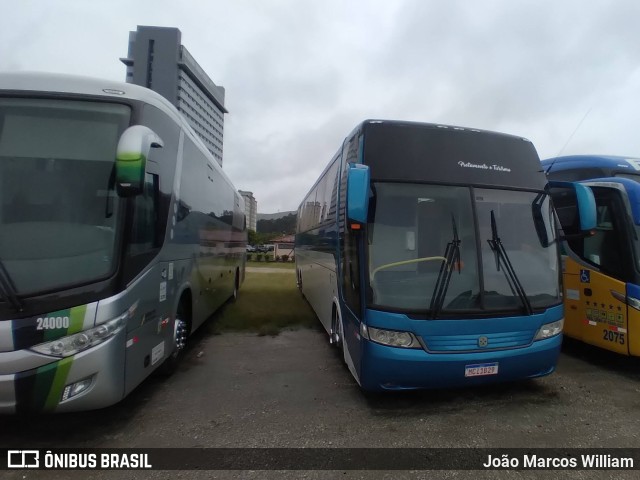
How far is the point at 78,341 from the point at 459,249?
11.9ft

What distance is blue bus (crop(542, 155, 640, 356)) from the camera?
4.89 meters

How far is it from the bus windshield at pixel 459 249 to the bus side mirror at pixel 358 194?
13.0 inches

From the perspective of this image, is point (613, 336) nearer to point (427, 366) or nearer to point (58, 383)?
point (427, 366)

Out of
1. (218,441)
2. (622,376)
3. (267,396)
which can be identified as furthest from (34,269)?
(622,376)

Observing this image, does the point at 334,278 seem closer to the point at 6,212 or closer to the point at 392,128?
the point at 392,128

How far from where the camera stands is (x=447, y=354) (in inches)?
146

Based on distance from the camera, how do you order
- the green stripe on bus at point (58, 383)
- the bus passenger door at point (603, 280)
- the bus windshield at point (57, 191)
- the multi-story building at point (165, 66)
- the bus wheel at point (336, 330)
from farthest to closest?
1. the multi-story building at point (165, 66)
2. the bus wheel at point (336, 330)
3. the bus passenger door at point (603, 280)
4. the bus windshield at point (57, 191)
5. the green stripe on bus at point (58, 383)

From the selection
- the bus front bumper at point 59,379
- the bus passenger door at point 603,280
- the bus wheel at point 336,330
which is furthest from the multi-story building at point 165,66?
the bus front bumper at point 59,379

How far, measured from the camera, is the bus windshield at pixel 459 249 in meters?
3.83

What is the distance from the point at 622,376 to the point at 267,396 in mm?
4858

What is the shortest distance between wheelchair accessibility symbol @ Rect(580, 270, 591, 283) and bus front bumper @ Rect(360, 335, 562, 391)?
239 centimetres

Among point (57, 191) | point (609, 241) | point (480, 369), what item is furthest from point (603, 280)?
point (57, 191)

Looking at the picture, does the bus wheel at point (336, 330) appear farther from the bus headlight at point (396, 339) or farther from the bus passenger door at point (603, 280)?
the bus passenger door at point (603, 280)

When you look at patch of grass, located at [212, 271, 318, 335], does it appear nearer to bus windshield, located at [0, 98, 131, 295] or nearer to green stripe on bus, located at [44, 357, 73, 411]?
green stripe on bus, located at [44, 357, 73, 411]
